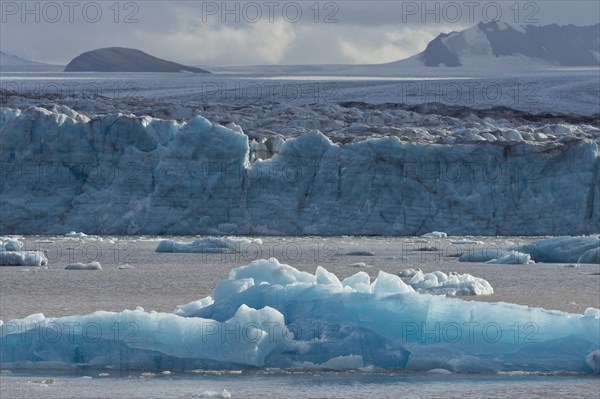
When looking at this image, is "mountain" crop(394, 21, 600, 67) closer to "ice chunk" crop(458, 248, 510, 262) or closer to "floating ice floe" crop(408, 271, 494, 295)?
"ice chunk" crop(458, 248, 510, 262)

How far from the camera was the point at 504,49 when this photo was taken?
7106cm

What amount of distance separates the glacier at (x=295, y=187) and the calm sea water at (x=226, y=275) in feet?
1.73

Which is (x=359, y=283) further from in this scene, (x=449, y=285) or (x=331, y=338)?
(x=449, y=285)

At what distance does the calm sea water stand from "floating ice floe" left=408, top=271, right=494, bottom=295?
0.43 feet

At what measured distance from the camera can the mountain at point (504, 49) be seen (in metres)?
70.7

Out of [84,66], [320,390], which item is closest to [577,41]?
[84,66]

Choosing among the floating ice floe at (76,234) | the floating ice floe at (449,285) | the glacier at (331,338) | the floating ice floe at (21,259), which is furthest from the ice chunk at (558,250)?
the floating ice floe at (76,234)

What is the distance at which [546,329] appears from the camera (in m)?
6.32

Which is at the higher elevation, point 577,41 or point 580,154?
point 577,41

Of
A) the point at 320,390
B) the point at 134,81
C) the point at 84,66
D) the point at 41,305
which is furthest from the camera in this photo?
the point at 84,66

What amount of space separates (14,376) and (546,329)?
2.82 metres

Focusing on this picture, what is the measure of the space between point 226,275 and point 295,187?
6.85 meters

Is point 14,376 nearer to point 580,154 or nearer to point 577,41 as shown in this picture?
point 580,154

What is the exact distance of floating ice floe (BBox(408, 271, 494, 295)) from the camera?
859cm
